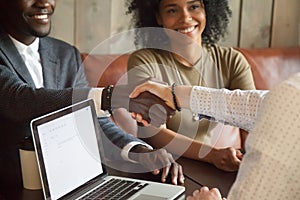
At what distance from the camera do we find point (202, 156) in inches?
67.1

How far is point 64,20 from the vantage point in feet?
8.52

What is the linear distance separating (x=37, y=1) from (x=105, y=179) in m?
0.73

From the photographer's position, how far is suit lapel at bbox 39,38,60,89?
72.7 inches

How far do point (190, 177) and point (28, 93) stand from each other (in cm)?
50

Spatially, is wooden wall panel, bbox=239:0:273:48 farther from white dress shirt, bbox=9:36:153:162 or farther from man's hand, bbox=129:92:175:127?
man's hand, bbox=129:92:175:127

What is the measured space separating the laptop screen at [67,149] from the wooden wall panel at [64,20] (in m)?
1.24

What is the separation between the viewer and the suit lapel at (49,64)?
1.85 meters

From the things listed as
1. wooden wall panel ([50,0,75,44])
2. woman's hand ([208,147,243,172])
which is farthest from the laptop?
wooden wall panel ([50,0,75,44])

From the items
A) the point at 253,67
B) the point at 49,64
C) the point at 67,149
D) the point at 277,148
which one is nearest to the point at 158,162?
the point at 67,149

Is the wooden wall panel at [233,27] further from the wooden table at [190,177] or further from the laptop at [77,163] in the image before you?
the laptop at [77,163]

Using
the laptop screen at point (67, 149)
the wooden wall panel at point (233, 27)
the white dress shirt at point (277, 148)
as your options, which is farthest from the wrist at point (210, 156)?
the wooden wall panel at point (233, 27)

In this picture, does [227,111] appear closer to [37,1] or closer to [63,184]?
[63,184]

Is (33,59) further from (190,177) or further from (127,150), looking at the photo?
(190,177)

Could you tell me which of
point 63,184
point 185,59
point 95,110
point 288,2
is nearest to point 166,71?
point 185,59
